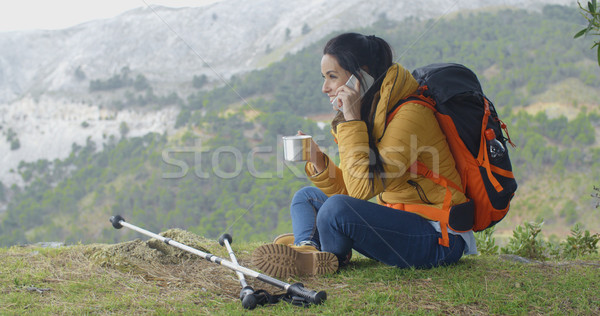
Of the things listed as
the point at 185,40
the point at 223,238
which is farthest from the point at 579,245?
the point at 185,40

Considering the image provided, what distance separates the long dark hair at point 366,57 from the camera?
243 centimetres

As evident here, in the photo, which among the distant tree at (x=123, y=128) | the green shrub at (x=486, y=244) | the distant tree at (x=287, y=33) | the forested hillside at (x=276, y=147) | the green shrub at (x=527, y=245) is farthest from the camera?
the distant tree at (x=287, y=33)

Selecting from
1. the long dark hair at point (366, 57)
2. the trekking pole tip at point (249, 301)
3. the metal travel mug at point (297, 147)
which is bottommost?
the trekking pole tip at point (249, 301)

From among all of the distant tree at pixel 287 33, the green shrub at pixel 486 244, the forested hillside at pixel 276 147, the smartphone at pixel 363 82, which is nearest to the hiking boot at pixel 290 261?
the smartphone at pixel 363 82

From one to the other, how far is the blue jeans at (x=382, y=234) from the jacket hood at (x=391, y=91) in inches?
15.0

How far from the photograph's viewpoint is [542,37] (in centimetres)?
2772

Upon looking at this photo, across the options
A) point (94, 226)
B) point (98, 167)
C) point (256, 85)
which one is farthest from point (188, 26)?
point (94, 226)

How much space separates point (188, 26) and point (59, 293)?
31.9 m

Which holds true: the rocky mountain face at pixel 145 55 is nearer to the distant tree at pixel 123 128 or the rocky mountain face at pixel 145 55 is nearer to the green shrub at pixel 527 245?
the distant tree at pixel 123 128

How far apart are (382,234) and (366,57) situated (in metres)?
0.90

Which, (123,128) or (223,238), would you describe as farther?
(123,128)

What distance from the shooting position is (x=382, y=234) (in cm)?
241

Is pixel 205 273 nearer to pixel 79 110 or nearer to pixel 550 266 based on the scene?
pixel 550 266

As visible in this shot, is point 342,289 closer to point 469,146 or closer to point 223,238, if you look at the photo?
point 469,146
